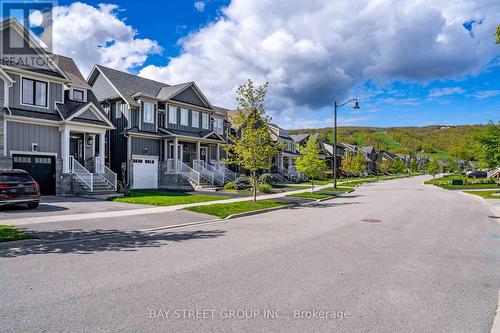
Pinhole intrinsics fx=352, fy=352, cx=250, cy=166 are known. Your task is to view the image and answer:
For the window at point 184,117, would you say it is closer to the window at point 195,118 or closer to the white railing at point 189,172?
the window at point 195,118

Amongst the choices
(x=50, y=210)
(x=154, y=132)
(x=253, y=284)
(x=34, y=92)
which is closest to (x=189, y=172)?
(x=154, y=132)

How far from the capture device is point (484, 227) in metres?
12.6

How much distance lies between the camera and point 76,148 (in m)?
26.3

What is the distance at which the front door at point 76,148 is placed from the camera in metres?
25.9

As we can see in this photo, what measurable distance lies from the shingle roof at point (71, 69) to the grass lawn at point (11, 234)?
18.1 metres

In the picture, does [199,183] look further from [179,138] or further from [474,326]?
[474,326]

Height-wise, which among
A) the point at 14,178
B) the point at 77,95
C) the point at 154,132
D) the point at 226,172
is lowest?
the point at 14,178

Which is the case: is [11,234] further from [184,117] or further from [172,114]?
[184,117]

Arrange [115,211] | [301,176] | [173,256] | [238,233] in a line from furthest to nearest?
[301,176]
[115,211]
[238,233]
[173,256]

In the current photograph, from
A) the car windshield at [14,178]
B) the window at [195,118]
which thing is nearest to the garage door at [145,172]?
the window at [195,118]

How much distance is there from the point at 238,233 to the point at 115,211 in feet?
23.0

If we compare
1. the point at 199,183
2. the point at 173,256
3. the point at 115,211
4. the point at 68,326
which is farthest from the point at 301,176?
the point at 68,326

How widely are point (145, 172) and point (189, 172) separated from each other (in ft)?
12.1

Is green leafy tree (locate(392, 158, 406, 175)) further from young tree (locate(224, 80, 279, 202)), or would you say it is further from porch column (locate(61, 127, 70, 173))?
porch column (locate(61, 127, 70, 173))
